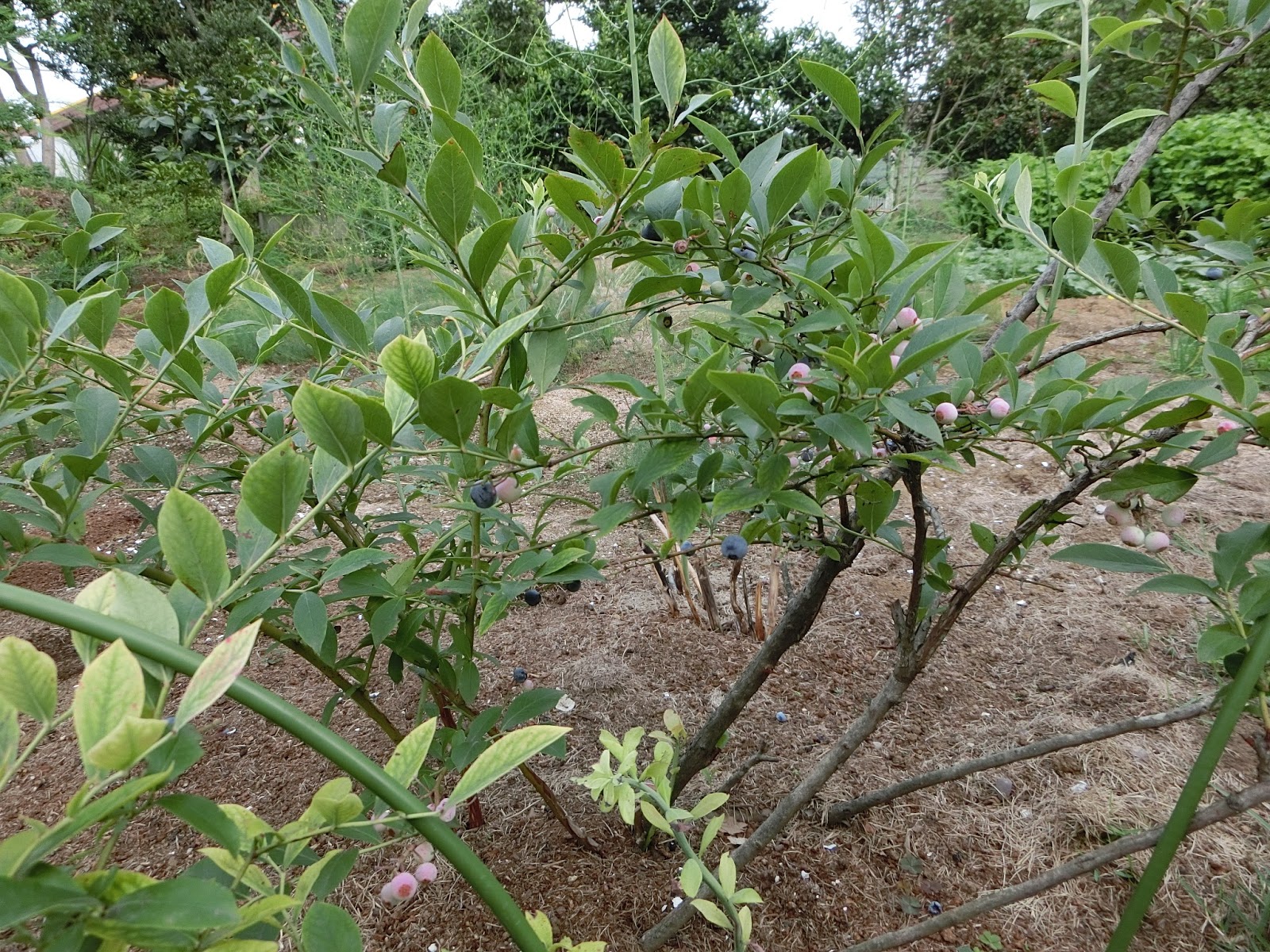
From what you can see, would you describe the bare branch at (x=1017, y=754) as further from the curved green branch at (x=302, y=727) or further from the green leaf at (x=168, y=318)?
the green leaf at (x=168, y=318)

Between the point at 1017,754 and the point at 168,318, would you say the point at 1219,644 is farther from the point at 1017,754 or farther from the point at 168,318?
the point at 168,318

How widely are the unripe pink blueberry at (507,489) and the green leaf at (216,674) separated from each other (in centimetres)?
37

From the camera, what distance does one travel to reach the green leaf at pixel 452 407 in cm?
39

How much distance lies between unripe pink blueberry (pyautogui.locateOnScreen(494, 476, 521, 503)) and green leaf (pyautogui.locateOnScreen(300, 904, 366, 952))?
0.34 m

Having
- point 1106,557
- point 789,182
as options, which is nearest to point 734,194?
point 789,182

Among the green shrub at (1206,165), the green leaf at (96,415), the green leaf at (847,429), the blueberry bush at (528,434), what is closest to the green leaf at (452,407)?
the blueberry bush at (528,434)

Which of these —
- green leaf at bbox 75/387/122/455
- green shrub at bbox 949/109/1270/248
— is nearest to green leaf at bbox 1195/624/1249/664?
green leaf at bbox 75/387/122/455

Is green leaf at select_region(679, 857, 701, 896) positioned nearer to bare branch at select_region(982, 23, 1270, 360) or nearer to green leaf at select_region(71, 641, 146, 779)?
green leaf at select_region(71, 641, 146, 779)

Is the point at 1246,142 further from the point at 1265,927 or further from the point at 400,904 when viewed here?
the point at 400,904

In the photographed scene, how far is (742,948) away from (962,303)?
537 mm

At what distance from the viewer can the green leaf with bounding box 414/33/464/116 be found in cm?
46

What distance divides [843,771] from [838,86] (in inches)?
36.3

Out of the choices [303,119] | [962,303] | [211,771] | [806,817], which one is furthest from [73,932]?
[303,119]

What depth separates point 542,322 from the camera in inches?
22.6
